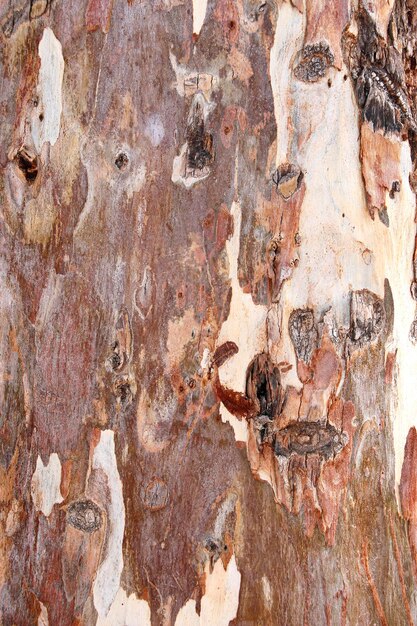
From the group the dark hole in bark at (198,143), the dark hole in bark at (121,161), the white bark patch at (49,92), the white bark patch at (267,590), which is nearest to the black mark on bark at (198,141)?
the dark hole in bark at (198,143)

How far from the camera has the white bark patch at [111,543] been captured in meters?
1.31

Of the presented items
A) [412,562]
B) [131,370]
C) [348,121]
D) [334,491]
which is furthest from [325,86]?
[412,562]

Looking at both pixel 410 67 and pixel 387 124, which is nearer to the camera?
pixel 387 124

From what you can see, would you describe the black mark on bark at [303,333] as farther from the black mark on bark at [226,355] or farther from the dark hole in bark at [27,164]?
the dark hole in bark at [27,164]

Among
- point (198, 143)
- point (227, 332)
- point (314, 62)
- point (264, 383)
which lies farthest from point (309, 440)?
point (314, 62)

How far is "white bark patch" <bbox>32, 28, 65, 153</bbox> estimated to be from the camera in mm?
1367

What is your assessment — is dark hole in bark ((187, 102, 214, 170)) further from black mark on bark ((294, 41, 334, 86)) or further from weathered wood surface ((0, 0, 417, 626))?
black mark on bark ((294, 41, 334, 86))

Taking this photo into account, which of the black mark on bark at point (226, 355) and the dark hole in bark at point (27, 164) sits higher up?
the dark hole in bark at point (27, 164)

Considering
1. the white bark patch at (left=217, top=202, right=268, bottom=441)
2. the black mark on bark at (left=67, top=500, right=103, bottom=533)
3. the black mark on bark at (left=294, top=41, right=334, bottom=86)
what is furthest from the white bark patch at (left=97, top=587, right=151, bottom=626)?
the black mark on bark at (left=294, top=41, right=334, bottom=86)

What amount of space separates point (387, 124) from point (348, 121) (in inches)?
3.3

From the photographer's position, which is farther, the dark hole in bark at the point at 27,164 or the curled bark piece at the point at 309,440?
the dark hole in bark at the point at 27,164

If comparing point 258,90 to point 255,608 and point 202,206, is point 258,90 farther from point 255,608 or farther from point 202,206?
point 255,608

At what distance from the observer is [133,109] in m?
1.32

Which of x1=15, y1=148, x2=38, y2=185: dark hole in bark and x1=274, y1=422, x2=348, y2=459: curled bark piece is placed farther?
x1=15, y1=148, x2=38, y2=185: dark hole in bark
